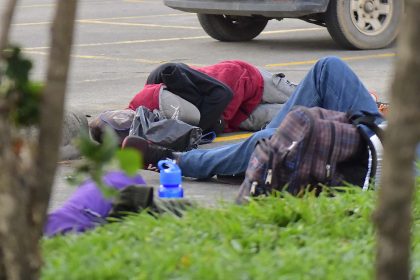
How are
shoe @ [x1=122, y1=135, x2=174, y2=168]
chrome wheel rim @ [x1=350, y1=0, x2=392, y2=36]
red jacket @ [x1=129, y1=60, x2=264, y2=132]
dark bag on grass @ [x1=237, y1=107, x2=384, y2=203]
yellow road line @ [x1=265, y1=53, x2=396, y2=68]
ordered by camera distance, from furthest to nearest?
chrome wheel rim @ [x1=350, y1=0, x2=392, y2=36]
yellow road line @ [x1=265, y1=53, x2=396, y2=68]
red jacket @ [x1=129, y1=60, x2=264, y2=132]
shoe @ [x1=122, y1=135, x2=174, y2=168]
dark bag on grass @ [x1=237, y1=107, x2=384, y2=203]

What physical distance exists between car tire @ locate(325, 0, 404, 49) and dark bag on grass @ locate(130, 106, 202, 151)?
4709 mm

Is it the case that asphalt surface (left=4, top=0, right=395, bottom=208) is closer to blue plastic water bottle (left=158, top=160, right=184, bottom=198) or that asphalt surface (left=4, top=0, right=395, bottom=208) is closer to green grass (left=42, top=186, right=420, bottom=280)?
blue plastic water bottle (left=158, top=160, right=184, bottom=198)

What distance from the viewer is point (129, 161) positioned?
3.00 m

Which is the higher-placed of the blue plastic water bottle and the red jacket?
the blue plastic water bottle

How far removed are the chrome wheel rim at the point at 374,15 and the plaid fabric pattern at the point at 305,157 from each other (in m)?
6.33

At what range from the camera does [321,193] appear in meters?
4.99

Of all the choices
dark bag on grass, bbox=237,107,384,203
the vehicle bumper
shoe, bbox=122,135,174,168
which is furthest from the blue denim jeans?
the vehicle bumper

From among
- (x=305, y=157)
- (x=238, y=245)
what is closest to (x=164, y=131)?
(x=305, y=157)

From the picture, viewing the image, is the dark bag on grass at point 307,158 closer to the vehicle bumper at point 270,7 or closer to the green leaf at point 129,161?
the green leaf at point 129,161

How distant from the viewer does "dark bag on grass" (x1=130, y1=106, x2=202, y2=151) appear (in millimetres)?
6633

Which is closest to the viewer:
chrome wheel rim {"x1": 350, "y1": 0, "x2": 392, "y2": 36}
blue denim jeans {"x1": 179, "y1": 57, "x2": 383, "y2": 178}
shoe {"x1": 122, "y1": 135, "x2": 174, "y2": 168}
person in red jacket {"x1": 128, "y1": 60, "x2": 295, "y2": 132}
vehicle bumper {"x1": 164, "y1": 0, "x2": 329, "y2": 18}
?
blue denim jeans {"x1": 179, "y1": 57, "x2": 383, "y2": 178}

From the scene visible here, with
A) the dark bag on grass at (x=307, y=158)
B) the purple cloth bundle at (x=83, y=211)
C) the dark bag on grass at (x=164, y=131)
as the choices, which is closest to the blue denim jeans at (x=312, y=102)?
the dark bag on grass at (x=164, y=131)

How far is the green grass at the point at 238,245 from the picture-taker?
11.9 ft

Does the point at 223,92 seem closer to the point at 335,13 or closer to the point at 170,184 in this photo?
the point at 170,184
